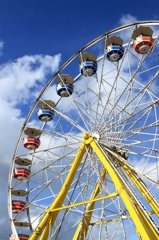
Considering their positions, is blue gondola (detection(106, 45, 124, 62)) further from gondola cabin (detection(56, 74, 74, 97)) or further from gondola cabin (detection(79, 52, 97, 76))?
gondola cabin (detection(56, 74, 74, 97))

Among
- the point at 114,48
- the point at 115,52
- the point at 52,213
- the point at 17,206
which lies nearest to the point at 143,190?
the point at 52,213

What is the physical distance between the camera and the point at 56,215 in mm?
16000

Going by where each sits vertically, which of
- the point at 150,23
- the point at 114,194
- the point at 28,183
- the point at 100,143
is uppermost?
the point at 150,23

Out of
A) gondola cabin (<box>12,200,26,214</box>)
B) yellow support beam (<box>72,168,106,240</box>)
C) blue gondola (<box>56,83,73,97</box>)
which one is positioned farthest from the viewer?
blue gondola (<box>56,83,73,97</box>)

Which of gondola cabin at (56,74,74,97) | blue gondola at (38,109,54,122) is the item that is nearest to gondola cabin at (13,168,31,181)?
blue gondola at (38,109,54,122)

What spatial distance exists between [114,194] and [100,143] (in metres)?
3.46

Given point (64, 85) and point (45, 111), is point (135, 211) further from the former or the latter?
point (45, 111)

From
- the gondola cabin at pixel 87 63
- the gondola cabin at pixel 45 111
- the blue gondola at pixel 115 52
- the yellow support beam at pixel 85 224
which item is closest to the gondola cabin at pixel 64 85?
the gondola cabin at pixel 45 111

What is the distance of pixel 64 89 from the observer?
66.6 ft

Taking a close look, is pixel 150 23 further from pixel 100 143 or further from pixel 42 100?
pixel 42 100

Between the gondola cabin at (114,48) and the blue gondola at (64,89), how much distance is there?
330 centimetres

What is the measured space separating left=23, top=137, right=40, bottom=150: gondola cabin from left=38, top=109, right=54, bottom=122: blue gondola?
133cm

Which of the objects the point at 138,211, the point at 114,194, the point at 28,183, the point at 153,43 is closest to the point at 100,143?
the point at 114,194

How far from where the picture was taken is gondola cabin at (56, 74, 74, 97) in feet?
66.5
